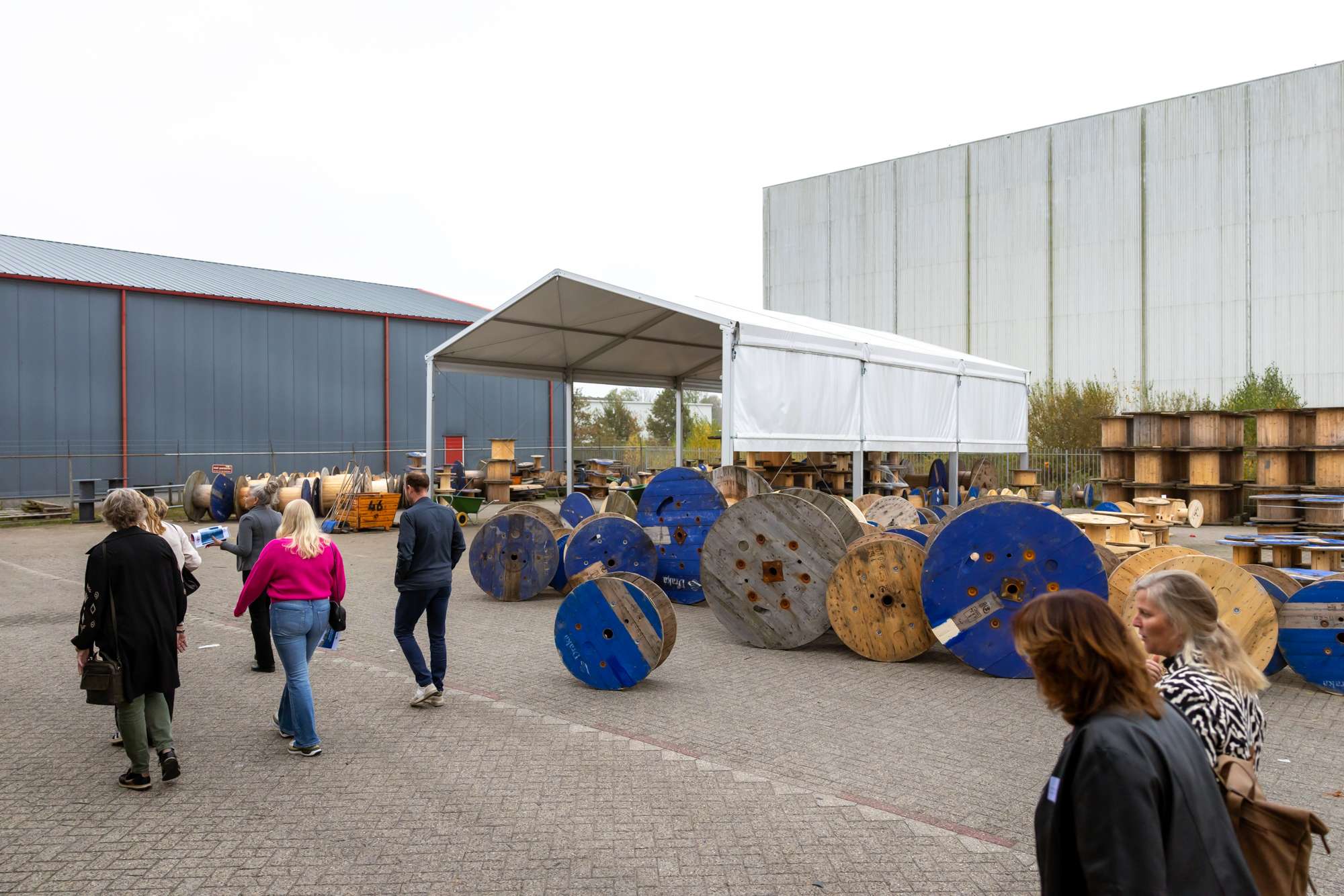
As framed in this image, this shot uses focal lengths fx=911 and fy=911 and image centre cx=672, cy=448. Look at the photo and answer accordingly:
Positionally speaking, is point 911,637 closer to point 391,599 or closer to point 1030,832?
point 1030,832

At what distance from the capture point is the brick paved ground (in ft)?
Result: 13.7

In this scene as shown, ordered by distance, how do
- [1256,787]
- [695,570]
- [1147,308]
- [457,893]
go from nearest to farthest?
[1256,787], [457,893], [695,570], [1147,308]

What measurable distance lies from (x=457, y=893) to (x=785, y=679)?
165 inches

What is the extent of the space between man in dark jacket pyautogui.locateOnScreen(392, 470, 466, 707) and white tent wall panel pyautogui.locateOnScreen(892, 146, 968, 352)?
33541 mm

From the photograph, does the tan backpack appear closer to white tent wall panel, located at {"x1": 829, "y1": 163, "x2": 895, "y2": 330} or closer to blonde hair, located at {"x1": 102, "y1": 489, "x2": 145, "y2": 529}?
blonde hair, located at {"x1": 102, "y1": 489, "x2": 145, "y2": 529}

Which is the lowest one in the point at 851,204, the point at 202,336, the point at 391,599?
the point at 391,599

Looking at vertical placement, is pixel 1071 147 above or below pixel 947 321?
above

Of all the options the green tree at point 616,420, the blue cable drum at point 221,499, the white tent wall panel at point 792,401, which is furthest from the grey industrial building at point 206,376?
the white tent wall panel at point 792,401

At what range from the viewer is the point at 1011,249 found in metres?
35.9

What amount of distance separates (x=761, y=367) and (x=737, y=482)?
9.45 feet

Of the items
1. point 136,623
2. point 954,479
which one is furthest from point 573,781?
point 954,479

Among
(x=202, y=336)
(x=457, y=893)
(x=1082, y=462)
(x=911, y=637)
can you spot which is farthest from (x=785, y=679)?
(x=202, y=336)

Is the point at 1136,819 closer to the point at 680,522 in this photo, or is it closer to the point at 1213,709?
the point at 1213,709

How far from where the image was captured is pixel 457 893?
3.94 metres
